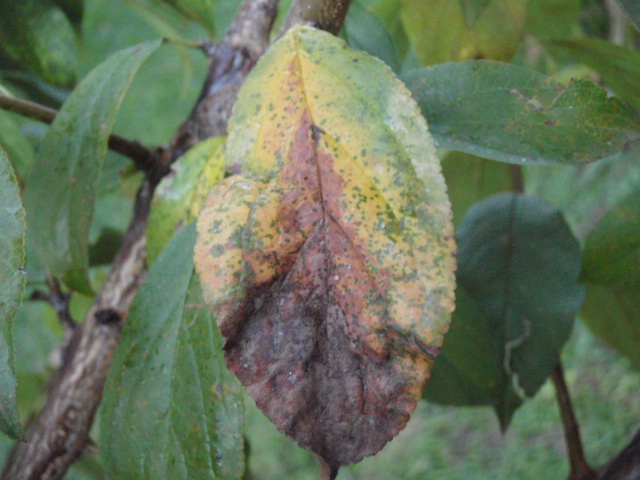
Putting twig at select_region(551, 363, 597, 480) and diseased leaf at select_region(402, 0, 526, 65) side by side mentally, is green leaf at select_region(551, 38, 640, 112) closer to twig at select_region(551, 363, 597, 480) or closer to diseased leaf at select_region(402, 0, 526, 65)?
diseased leaf at select_region(402, 0, 526, 65)

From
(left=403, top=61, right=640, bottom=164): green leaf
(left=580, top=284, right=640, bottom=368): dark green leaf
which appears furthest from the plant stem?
(left=580, top=284, right=640, bottom=368): dark green leaf

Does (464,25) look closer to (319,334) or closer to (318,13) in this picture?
(318,13)

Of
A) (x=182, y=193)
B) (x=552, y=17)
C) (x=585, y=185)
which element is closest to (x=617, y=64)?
(x=552, y=17)

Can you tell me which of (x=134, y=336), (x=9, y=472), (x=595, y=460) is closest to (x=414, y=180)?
(x=134, y=336)

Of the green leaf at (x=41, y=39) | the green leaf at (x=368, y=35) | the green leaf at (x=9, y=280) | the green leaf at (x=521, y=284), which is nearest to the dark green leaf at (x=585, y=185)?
the green leaf at (x=521, y=284)

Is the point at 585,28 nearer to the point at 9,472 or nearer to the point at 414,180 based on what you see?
the point at 414,180

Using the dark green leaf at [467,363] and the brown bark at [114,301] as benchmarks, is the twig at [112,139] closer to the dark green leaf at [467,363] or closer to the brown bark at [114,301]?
the brown bark at [114,301]
